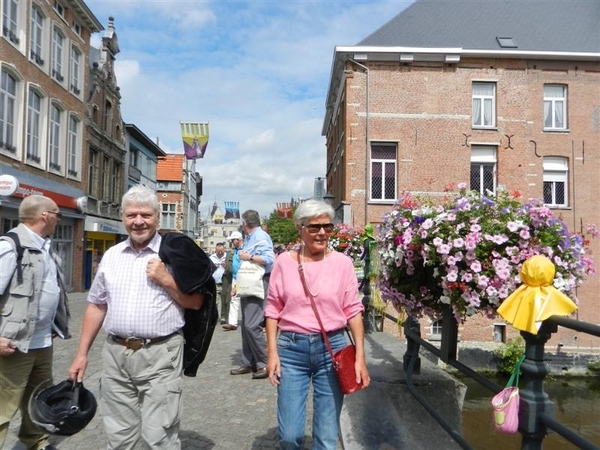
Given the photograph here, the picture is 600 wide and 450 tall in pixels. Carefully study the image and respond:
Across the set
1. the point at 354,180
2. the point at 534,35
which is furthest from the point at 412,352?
the point at 534,35

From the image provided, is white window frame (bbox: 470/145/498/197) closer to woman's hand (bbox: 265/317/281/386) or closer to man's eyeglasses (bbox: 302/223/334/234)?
man's eyeglasses (bbox: 302/223/334/234)

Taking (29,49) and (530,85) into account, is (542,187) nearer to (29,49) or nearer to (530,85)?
(530,85)

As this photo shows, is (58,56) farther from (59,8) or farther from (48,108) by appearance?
(48,108)

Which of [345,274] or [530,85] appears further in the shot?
[530,85]

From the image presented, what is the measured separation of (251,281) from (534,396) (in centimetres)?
405

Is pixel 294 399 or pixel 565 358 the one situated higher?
pixel 294 399

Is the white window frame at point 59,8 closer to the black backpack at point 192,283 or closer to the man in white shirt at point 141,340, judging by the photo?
→ the man in white shirt at point 141,340

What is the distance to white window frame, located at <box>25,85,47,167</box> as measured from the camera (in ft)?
59.5

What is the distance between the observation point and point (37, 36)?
61.0ft

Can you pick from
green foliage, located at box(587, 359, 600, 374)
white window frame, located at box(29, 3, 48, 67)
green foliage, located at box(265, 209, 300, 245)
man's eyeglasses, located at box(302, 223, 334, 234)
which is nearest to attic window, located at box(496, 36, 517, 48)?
green foliage, located at box(587, 359, 600, 374)

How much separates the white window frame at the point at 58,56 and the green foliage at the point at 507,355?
21.5 metres

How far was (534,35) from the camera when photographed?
22.3m

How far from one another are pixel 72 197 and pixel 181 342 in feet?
69.9

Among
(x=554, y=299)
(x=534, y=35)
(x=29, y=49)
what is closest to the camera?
(x=554, y=299)
